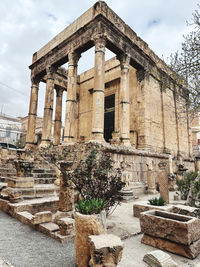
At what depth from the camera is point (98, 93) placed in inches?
332

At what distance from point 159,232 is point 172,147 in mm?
11456

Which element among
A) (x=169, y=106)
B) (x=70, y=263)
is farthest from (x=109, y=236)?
(x=169, y=106)

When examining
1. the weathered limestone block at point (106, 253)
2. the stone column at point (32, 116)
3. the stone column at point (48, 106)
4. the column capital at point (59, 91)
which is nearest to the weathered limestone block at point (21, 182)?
the weathered limestone block at point (106, 253)

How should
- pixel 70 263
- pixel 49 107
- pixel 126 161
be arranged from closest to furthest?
pixel 70 263 → pixel 126 161 → pixel 49 107

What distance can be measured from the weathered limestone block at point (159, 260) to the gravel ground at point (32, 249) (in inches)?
38.3

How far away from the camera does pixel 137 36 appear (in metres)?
11.0

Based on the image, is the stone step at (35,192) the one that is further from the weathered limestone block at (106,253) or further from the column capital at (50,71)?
the column capital at (50,71)

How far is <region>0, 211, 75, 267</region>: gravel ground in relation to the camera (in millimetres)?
2312

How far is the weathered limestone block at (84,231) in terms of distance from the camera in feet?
7.00

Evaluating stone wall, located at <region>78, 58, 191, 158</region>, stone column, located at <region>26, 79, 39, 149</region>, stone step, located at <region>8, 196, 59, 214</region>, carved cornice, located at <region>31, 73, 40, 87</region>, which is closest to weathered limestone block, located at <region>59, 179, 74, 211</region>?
stone step, located at <region>8, 196, 59, 214</region>

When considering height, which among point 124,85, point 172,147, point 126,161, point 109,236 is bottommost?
point 109,236

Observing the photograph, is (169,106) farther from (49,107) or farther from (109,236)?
(109,236)

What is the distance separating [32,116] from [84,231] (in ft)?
37.8

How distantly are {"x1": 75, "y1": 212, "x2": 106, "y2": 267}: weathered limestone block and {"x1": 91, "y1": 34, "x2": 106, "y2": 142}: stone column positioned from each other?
574cm
